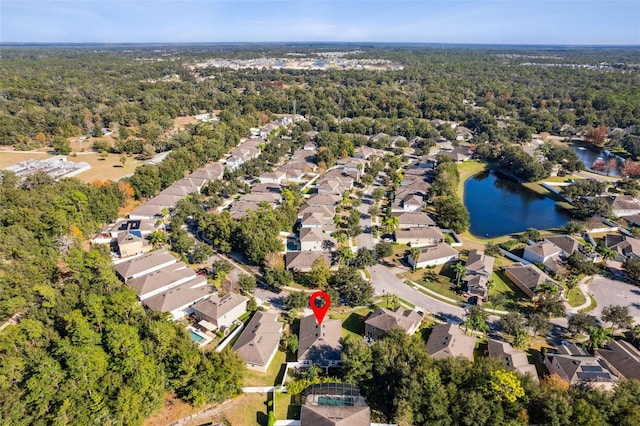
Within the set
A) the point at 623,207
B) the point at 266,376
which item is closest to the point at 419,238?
the point at 266,376

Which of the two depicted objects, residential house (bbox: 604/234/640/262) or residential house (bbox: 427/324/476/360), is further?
residential house (bbox: 604/234/640/262)

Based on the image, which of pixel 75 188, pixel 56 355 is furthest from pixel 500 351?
pixel 75 188

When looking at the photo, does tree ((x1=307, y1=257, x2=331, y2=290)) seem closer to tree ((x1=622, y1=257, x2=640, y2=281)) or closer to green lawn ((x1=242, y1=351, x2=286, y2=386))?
green lawn ((x1=242, y1=351, x2=286, y2=386))

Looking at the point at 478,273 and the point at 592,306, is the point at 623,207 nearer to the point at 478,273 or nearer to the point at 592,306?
the point at 592,306

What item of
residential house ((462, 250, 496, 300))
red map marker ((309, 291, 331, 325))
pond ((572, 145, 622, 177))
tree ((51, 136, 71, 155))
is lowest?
pond ((572, 145, 622, 177))

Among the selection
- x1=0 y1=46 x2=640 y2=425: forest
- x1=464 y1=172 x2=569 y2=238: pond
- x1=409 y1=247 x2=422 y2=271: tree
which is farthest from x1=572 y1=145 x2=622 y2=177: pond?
x1=409 y1=247 x2=422 y2=271: tree

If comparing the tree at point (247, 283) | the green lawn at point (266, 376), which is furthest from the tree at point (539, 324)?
the tree at point (247, 283)

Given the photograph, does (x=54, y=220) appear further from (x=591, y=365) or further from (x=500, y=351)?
(x=591, y=365)
